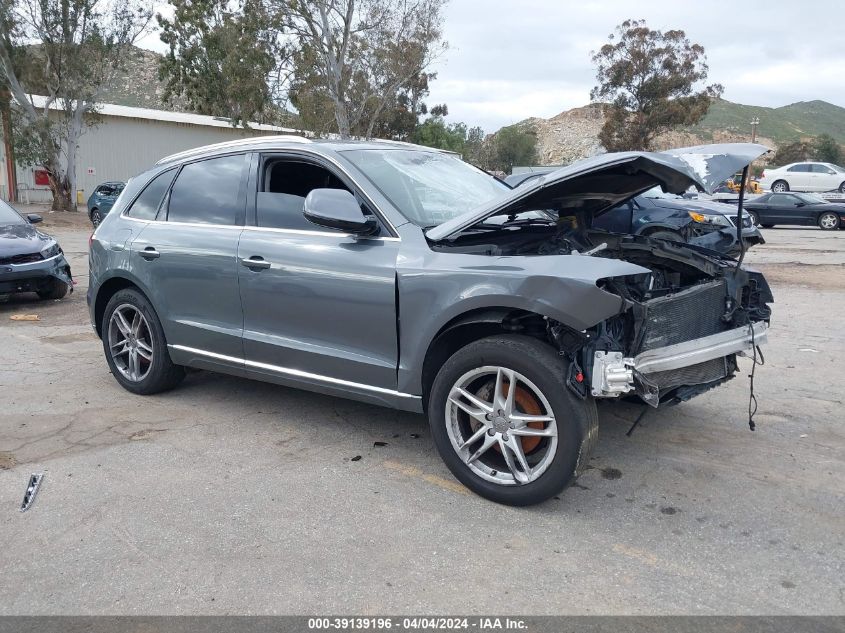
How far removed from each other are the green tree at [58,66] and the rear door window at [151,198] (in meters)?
24.7

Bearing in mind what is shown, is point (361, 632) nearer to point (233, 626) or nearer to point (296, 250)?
point (233, 626)

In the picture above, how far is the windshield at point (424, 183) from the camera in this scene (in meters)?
4.41

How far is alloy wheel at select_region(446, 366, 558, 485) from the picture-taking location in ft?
11.8

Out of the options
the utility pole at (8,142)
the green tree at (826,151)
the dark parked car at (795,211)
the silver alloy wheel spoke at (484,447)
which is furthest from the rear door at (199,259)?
the green tree at (826,151)

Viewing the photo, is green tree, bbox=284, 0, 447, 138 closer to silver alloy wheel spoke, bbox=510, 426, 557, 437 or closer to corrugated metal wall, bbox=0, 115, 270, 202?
corrugated metal wall, bbox=0, 115, 270, 202

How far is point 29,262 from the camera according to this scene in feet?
31.0

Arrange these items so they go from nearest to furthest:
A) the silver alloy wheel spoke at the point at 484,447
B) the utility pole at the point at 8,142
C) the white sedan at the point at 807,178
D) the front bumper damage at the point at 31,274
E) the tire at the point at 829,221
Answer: the silver alloy wheel spoke at the point at 484,447, the front bumper damage at the point at 31,274, the tire at the point at 829,221, the utility pole at the point at 8,142, the white sedan at the point at 807,178

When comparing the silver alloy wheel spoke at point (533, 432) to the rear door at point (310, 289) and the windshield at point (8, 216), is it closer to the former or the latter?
the rear door at point (310, 289)

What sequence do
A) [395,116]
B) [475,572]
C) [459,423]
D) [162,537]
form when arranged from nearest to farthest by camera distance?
1. [475,572]
2. [162,537]
3. [459,423]
4. [395,116]

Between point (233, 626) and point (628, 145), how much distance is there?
162ft

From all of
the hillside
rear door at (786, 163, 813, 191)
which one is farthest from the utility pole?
the hillside

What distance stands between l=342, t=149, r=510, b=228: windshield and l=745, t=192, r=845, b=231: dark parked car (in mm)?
21883

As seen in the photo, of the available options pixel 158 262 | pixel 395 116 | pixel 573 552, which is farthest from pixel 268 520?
pixel 395 116

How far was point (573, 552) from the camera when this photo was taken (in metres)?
3.31
